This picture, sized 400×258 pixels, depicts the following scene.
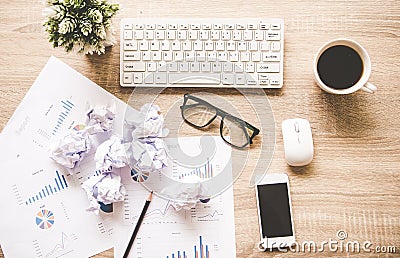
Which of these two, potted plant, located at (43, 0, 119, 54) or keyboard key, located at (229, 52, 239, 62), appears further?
keyboard key, located at (229, 52, 239, 62)

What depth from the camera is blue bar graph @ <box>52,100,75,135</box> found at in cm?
99

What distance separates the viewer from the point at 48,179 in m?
0.99

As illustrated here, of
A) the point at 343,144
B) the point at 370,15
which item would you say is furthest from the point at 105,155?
the point at 370,15

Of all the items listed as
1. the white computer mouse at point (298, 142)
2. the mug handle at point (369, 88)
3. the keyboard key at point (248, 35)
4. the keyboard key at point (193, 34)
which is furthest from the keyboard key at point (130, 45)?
the mug handle at point (369, 88)

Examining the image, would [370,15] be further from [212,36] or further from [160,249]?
[160,249]

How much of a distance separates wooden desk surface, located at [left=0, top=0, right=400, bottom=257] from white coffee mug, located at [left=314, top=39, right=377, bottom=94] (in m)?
0.06

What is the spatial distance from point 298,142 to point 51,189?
18.7 inches

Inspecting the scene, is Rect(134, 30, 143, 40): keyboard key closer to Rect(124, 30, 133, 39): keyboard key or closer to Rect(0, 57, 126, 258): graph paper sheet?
Rect(124, 30, 133, 39): keyboard key

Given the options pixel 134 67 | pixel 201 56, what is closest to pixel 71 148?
pixel 134 67

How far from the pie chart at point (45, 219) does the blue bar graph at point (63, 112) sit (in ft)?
0.51

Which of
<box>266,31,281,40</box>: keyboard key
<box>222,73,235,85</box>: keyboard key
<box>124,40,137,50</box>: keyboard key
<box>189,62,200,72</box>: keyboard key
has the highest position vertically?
<box>266,31,281,40</box>: keyboard key

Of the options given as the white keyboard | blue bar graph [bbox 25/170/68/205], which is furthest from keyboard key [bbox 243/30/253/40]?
blue bar graph [bbox 25/170/68/205]

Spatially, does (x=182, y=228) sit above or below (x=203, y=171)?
below

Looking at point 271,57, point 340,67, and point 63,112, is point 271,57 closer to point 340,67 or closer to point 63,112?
point 340,67
